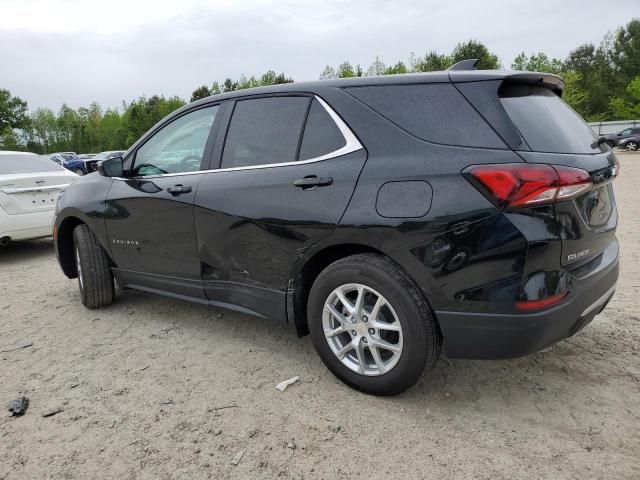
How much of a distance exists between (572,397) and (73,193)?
4.16 m

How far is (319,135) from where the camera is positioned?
295cm

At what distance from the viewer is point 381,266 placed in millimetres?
2629

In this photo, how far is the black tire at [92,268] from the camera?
436 cm

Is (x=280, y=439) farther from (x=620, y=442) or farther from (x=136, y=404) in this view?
(x=620, y=442)

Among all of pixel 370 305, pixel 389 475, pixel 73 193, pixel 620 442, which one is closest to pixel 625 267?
pixel 620 442

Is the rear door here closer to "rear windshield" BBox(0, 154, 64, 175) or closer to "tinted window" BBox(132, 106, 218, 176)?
"tinted window" BBox(132, 106, 218, 176)

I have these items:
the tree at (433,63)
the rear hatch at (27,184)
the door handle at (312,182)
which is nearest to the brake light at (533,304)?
the door handle at (312,182)

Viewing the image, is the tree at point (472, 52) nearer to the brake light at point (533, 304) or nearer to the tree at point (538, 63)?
the tree at point (538, 63)

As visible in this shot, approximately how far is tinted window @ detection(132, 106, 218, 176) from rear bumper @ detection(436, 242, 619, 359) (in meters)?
2.09

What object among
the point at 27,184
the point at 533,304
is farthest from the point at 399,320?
the point at 27,184

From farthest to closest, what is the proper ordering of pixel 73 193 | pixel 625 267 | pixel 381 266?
pixel 625 267, pixel 73 193, pixel 381 266

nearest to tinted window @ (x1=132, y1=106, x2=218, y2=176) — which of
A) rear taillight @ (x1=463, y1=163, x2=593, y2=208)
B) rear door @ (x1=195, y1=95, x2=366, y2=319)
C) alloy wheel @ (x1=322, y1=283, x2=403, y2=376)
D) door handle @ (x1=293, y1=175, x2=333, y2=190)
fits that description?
rear door @ (x1=195, y1=95, x2=366, y2=319)

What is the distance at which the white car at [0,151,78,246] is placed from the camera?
6.59m

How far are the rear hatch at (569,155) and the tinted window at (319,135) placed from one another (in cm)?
89
